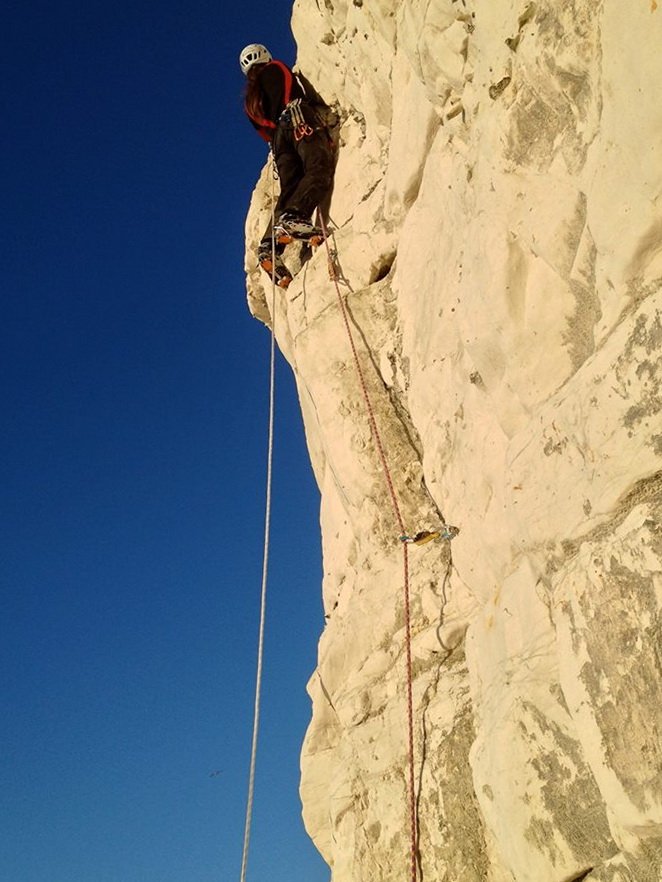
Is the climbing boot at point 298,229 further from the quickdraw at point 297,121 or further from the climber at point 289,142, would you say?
the quickdraw at point 297,121

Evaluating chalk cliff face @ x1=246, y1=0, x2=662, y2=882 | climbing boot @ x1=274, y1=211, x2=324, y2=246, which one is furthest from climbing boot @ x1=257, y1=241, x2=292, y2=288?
chalk cliff face @ x1=246, y1=0, x2=662, y2=882

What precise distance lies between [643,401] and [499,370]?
4.75ft

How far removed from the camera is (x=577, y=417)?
4094 millimetres

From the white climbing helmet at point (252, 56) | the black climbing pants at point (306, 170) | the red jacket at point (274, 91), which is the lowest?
the black climbing pants at point (306, 170)

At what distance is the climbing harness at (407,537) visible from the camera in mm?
5133

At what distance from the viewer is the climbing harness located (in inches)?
202

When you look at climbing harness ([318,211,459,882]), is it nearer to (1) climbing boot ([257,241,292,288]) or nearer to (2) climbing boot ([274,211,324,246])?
(2) climbing boot ([274,211,324,246])

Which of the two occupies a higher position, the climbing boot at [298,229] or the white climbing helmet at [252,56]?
the white climbing helmet at [252,56]

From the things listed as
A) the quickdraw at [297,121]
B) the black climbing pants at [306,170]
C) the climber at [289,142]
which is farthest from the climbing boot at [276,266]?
the quickdraw at [297,121]

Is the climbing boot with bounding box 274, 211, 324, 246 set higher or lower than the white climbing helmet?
lower

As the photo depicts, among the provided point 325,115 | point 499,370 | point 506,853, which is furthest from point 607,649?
point 325,115

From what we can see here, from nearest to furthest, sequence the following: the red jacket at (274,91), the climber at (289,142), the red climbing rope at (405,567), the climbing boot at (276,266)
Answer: the red climbing rope at (405,567), the climber at (289,142), the climbing boot at (276,266), the red jacket at (274,91)

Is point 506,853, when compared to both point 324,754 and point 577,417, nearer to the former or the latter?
point 577,417

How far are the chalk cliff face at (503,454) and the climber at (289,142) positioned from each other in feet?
4.01
